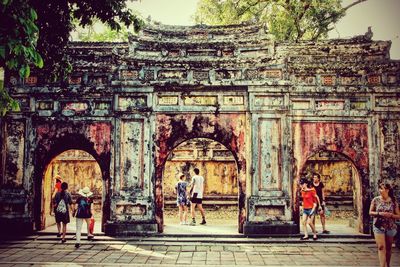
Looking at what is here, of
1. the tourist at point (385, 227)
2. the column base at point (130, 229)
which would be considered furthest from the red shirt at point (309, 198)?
the column base at point (130, 229)

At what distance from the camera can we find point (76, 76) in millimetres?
10773

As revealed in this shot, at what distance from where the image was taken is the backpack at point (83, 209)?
915 centimetres

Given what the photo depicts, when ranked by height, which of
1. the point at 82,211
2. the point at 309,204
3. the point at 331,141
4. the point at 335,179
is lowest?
the point at 82,211

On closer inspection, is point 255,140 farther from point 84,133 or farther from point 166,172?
point 166,172

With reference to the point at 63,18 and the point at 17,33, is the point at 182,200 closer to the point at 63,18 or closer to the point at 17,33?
the point at 63,18

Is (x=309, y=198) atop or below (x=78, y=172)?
below

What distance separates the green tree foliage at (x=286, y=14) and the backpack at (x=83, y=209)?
43.1 feet

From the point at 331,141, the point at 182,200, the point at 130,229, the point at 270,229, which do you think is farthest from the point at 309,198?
the point at 130,229

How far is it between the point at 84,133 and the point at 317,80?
23.5ft

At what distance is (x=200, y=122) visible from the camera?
34.9 feet

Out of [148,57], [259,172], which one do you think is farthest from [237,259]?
[148,57]

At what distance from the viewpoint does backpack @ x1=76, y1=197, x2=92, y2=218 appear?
9.15 metres

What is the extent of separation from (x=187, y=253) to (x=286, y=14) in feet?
48.1

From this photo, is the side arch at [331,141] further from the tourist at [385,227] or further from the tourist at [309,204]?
the tourist at [385,227]
